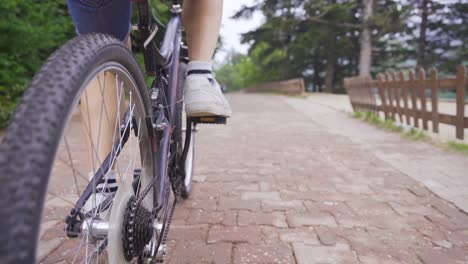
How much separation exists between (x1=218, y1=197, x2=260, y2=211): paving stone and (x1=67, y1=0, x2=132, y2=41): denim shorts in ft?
4.09

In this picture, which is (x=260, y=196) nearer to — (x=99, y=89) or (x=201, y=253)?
(x=201, y=253)

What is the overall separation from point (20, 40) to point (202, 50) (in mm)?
4375

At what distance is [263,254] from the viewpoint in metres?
1.60

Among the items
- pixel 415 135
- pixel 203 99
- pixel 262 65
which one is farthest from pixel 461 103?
pixel 262 65

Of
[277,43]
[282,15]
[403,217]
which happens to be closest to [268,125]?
[403,217]

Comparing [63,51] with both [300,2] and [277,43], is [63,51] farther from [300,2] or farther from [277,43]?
[277,43]

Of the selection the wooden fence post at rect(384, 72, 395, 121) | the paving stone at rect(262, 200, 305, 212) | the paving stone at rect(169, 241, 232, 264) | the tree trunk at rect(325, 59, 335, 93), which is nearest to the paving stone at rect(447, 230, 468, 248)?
the paving stone at rect(262, 200, 305, 212)

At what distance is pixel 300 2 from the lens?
2066cm

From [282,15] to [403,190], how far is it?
19.1 metres

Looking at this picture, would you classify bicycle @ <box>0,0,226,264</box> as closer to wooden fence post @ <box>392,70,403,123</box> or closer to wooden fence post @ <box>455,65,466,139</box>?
wooden fence post @ <box>455,65,466,139</box>

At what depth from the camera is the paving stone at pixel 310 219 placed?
6.32 feet

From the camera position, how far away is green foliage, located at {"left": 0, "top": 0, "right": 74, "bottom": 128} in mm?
4568

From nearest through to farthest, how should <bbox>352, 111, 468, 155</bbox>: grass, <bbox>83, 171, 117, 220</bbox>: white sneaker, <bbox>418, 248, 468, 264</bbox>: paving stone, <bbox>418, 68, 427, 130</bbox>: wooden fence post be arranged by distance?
<bbox>83, 171, 117, 220</bbox>: white sneaker
<bbox>418, 248, 468, 264</bbox>: paving stone
<bbox>352, 111, 468, 155</bbox>: grass
<bbox>418, 68, 427, 130</bbox>: wooden fence post

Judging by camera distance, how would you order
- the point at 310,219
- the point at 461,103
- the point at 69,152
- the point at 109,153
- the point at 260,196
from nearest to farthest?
1. the point at 69,152
2. the point at 109,153
3. the point at 310,219
4. the point at 260,196
5. the point at 461,103
